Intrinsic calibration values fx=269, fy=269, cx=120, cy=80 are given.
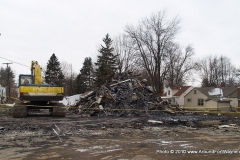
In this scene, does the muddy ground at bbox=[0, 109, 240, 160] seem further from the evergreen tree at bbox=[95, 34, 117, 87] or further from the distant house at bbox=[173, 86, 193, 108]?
the distant house at bbox=[173, 86, 193, 108]

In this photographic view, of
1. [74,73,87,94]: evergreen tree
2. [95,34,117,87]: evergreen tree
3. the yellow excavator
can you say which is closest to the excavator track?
the yellow excavator

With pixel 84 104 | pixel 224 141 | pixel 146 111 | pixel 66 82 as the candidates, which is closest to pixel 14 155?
pixel 224 141

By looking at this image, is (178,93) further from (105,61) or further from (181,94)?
(105,61)

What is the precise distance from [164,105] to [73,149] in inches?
661

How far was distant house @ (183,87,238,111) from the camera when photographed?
50.1 metres

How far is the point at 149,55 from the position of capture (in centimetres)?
4566

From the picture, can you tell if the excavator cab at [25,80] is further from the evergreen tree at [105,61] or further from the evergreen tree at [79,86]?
the evergreen tree at [79,86]

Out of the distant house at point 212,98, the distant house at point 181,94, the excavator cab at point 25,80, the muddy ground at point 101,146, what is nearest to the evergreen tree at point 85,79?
the distant house at point 181,94

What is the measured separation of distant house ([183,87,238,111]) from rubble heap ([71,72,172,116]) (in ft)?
92.8

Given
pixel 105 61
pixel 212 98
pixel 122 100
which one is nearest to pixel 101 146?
pixel 122 100

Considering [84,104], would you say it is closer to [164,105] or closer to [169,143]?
[164,105]

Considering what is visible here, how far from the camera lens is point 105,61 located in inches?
2297

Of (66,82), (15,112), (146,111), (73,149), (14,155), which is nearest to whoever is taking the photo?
(14,155)

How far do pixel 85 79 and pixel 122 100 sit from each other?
183 ft
